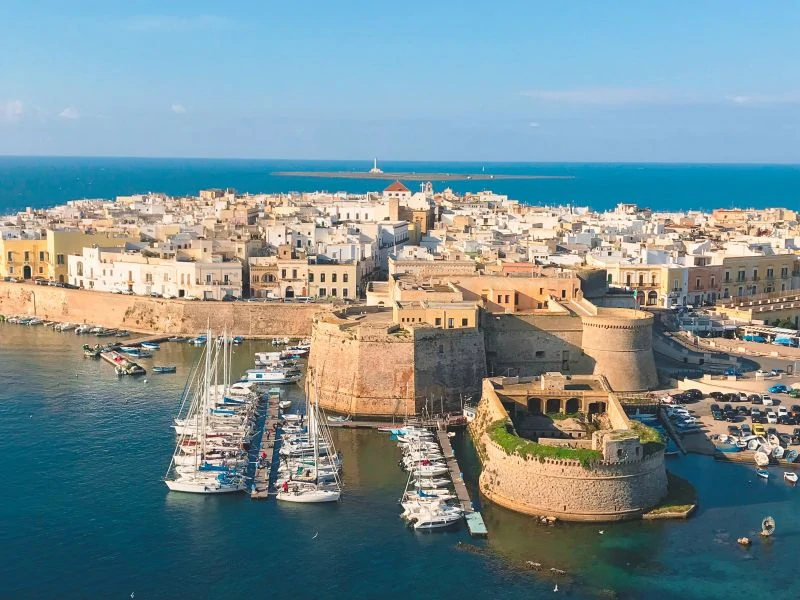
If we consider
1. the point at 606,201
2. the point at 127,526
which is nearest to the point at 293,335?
the point at 127,526

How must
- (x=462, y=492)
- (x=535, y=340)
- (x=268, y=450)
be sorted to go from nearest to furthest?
(x=462, y=492) < (x=268, y=450) < (x=535, y=340)

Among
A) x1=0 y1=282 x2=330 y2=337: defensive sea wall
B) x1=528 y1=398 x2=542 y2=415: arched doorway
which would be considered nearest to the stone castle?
x1=528 y1=398 x2=542 y2=415: arched doorway

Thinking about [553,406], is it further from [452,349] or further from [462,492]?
[462,492]

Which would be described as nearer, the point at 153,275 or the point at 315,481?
the point at 315,481

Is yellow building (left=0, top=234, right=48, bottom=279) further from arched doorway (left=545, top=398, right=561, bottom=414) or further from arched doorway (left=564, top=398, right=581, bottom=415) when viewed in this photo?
arched doorway (left=564, top=398, right=581, bottom=415)

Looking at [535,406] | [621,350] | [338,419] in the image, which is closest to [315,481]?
[338,419]

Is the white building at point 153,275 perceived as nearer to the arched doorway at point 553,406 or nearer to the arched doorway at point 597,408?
the arched doorway at point 553,406
